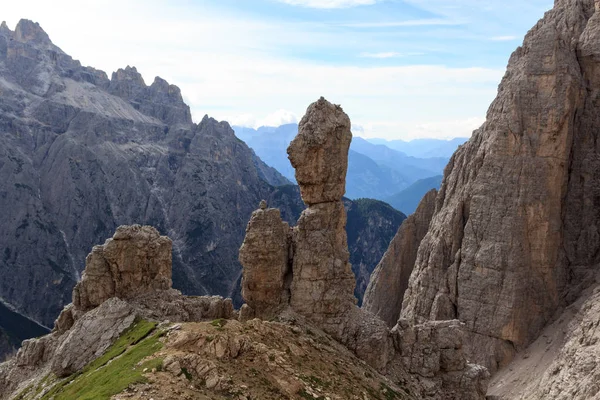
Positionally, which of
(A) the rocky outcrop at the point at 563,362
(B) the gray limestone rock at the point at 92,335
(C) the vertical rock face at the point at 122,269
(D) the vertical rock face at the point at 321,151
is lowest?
(A) the rocky outcrop at the point at 563,362

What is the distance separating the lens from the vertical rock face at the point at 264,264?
2196 inches

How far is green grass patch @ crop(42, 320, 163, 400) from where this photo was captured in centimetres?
3647

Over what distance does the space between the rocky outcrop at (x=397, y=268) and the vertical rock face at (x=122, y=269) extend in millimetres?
56980

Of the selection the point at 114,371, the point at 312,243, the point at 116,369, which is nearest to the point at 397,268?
the point at 312,243

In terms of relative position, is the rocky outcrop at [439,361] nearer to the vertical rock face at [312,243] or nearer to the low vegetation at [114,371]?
the vertical rock face at [312,243]

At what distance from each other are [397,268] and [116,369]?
75519 mm

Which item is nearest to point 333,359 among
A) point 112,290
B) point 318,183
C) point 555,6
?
point 318,183

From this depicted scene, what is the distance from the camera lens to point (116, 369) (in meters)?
41.2

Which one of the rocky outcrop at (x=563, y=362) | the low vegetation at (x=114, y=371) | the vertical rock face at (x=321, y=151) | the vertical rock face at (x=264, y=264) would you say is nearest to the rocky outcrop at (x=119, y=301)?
the low vegetation at (x=114, y=371)

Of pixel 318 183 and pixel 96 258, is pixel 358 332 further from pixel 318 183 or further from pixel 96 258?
pixel 96 258

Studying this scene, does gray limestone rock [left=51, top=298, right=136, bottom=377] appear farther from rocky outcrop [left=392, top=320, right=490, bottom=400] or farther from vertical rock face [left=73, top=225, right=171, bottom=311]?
rocky outcrop [left=392, top=320, right=490, bottom=400]

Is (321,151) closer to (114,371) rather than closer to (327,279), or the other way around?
(327,279)

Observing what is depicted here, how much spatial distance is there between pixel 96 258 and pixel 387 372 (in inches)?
1201

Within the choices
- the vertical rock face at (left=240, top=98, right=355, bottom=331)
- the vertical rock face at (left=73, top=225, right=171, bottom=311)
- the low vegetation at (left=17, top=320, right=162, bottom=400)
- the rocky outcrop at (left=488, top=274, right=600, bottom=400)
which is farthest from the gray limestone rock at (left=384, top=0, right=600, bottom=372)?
the low vegetation at (left=17, top=320, right=162, bottom=400)
